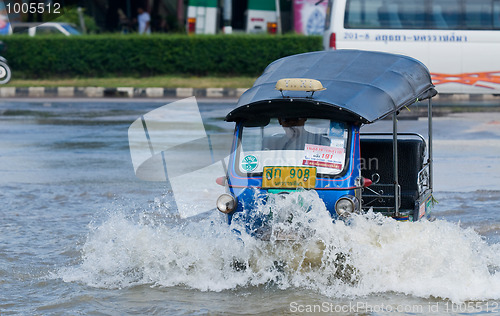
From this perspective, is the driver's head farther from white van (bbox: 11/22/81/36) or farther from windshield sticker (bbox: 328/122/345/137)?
white van (bbox: 11/22/81/36)

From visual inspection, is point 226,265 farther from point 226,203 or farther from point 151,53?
point 151,53

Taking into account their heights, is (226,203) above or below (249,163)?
below

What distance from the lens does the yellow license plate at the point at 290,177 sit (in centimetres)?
641

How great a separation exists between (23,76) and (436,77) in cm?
1121

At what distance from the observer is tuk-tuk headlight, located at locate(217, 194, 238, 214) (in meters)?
6.49

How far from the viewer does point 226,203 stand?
6500mm

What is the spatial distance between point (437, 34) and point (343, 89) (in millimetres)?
12418

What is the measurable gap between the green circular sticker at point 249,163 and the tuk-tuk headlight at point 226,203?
0.28m

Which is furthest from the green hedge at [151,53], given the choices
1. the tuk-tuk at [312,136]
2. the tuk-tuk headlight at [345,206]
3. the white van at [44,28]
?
the tuk-tuk headlight at [345,206]

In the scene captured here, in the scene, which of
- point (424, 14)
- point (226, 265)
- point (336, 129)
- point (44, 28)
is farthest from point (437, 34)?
point (226, 265)

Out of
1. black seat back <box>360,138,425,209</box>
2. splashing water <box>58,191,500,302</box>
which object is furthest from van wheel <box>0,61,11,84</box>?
splashing water <box>58,191,500,302</box>

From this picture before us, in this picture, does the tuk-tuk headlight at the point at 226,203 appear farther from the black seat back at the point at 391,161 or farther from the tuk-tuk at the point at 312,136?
the black seat back at the point at 391,161

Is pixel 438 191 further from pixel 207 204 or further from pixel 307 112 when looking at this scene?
pixel 307 112

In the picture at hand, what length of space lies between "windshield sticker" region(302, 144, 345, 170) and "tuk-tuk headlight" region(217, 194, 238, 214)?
62 cm
